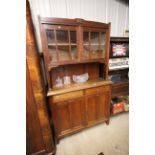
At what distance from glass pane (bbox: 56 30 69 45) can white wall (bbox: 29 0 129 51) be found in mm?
437

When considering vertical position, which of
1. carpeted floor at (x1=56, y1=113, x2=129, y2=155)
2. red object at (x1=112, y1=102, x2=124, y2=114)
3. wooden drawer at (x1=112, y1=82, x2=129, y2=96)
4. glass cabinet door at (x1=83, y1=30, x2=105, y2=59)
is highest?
glass cabinet door at (x1=83, y1=30, x2=105, y2=59)

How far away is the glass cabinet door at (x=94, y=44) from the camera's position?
1433mm

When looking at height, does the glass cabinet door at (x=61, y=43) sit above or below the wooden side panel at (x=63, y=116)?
above

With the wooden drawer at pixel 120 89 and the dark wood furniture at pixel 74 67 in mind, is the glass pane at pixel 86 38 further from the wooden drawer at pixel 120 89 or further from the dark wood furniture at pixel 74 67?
the wooden drawer at pixel 120 89

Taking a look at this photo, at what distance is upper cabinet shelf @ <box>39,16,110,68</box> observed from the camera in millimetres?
1214

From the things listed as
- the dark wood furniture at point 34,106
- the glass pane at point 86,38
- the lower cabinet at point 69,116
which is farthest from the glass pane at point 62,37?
the lower cabinet at point 69,116

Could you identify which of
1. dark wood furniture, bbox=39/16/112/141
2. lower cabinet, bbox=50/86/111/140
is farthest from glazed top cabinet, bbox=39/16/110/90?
lower cabinet, bbox=50/86/111/140

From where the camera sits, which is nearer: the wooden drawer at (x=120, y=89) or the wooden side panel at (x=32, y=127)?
the wooden side panel at (x=32, y=127)

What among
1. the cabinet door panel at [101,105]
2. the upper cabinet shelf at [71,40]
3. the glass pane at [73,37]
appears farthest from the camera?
the cabinet door panel at [101,105]

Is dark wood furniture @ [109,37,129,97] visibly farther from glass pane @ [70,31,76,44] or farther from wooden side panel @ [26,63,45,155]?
wooden side panel @ [26,63,45,155]

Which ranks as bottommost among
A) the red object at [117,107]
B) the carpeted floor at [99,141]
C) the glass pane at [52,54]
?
the carpeted floor at [99,141]

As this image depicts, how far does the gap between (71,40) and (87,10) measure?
2.64ft

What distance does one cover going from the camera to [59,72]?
1606 millimetres
